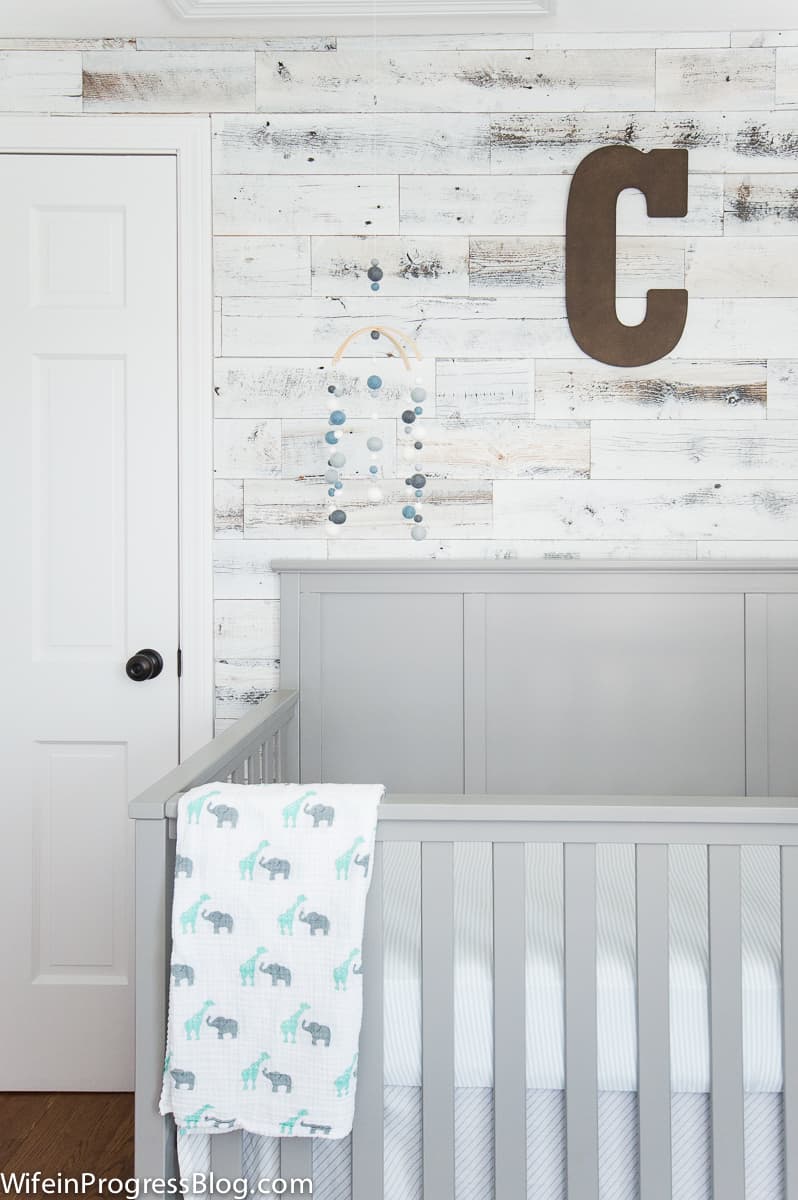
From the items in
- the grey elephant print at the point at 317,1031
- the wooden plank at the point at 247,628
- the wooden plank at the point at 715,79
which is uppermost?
the wooden plank at the point at 715,79

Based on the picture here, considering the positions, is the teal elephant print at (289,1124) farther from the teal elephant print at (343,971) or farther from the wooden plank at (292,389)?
the wooden plank at (292,389)

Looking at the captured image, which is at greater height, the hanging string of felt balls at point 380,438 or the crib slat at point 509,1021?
the hanging string of felt balls at point 380,438

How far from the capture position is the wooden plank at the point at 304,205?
2078 mm

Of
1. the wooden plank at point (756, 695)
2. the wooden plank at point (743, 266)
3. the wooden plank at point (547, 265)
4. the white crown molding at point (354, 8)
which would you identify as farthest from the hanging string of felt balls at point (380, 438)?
the wooden plank at point (756, 695)

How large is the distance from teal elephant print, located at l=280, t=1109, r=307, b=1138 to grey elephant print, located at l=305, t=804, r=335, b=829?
37 cm

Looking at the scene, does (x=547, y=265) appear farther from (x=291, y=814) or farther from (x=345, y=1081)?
(x=345, y=1081)

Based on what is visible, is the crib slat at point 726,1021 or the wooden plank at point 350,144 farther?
the wooden plank at point 350,144

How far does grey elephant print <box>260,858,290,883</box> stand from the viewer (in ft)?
3.80

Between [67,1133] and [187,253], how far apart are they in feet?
6.40

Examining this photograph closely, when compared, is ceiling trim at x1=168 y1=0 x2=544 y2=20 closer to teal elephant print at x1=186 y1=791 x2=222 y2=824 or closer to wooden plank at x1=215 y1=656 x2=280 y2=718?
wooden plank at x1=215 y1=656 x2=280 y2=718

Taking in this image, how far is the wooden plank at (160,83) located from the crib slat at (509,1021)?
182 cm

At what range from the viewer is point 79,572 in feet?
6.94

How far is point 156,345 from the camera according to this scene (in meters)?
2.09

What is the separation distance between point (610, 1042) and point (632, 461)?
129 cm
